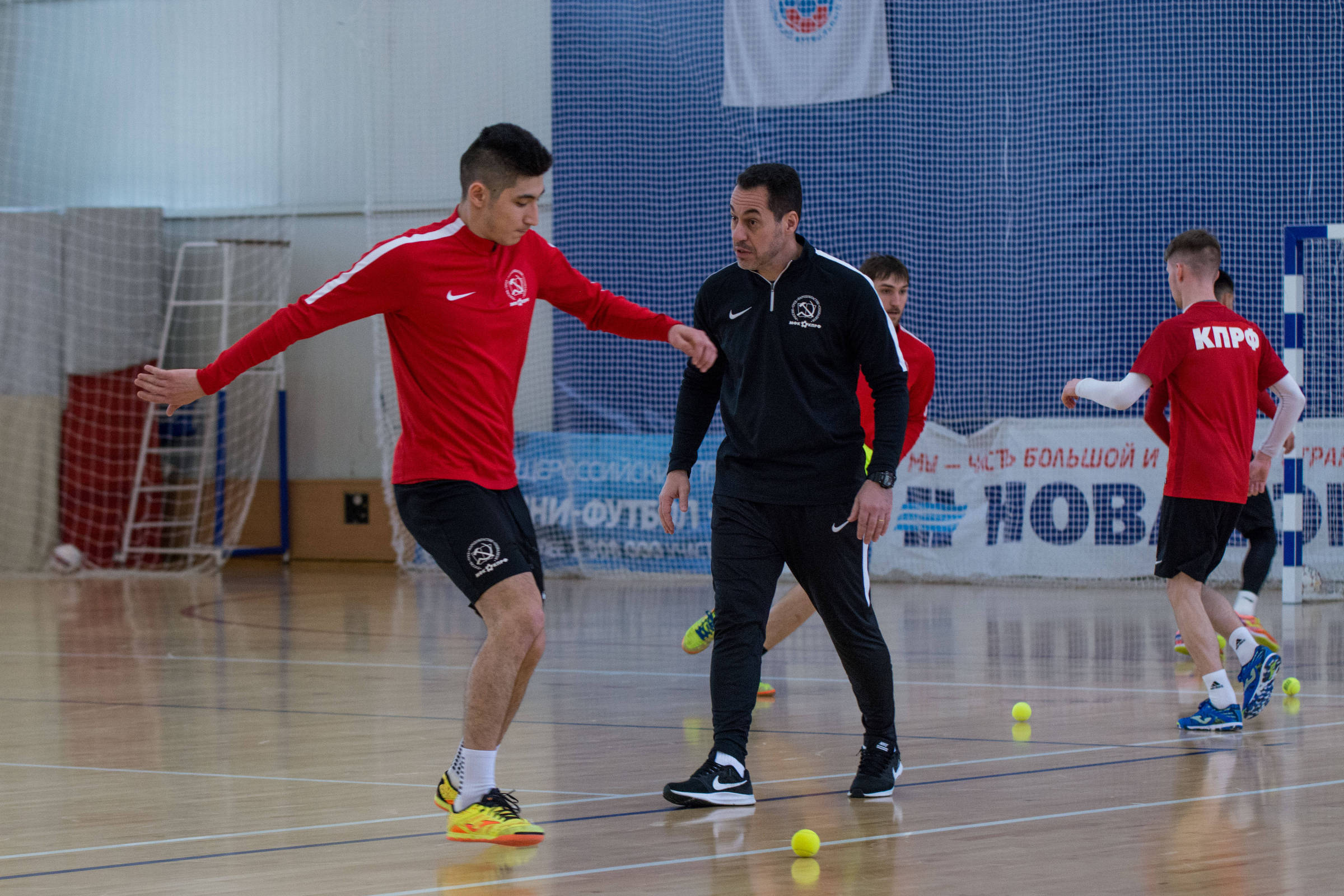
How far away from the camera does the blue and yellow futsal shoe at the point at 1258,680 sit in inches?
237

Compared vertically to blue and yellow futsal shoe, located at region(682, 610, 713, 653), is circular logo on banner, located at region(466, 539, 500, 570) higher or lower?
higher

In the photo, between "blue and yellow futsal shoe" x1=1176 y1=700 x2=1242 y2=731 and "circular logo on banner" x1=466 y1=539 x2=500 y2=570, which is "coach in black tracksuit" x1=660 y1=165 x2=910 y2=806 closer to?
"circular logo on banner" x1=466 y1=539 x2=500 y2=570

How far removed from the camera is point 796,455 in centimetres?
466

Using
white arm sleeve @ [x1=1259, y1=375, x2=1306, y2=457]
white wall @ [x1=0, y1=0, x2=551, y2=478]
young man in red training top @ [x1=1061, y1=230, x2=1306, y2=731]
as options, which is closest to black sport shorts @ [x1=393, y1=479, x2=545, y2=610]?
young man in red training top @ [x1=1061, y1=230, x2=1306, y2=731]

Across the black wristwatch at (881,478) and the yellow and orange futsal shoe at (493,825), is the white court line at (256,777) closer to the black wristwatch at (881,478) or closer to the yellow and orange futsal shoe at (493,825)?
the yellow and orange futsal shoe at (493,825)

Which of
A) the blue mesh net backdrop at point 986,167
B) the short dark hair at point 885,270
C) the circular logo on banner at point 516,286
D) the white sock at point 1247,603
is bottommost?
the white sock at point 1247,603

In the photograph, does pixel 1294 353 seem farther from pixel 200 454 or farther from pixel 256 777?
pixel 200 454

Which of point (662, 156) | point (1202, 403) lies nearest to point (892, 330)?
point (1202, 403)

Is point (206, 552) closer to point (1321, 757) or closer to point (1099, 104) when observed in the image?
point (1099, 104)

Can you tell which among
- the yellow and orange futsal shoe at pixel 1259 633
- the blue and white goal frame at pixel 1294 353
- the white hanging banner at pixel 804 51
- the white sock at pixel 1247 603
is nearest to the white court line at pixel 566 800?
the yellow and orange futsal shoe at pixel 1259 633

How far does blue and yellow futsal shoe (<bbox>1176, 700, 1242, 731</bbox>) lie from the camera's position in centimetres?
584

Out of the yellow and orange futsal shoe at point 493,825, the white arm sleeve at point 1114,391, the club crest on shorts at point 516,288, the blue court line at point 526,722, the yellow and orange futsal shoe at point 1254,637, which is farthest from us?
the yellow and orange futsal shoe at point 1254,637

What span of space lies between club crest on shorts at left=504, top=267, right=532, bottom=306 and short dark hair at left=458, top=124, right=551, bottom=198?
23 cm

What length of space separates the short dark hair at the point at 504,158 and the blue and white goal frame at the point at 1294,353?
7985 mm
